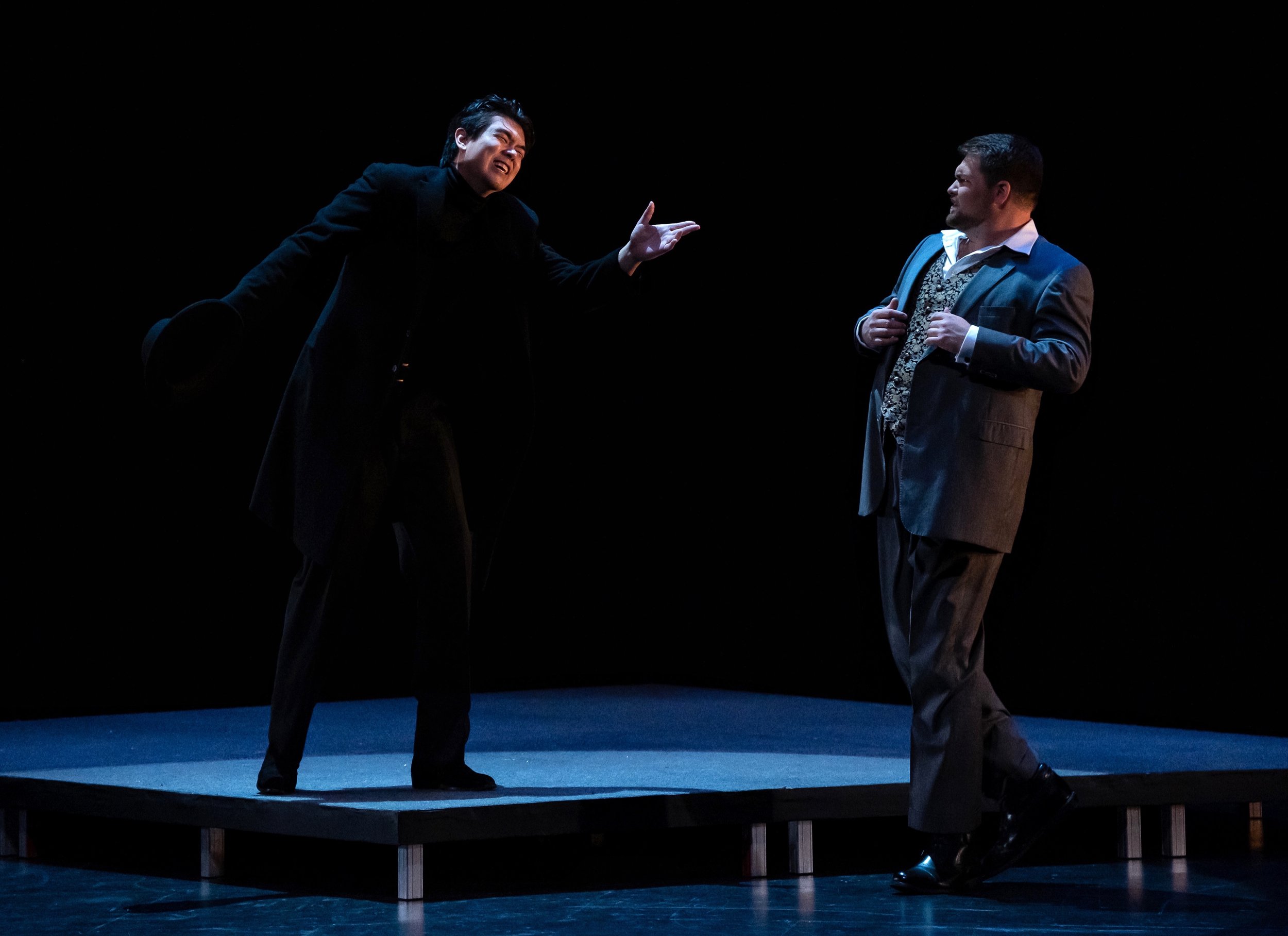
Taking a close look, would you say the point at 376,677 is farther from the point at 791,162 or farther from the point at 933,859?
the point at 933,859

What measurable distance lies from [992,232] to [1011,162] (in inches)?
5.0

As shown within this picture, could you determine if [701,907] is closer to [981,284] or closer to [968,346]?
[968,346]

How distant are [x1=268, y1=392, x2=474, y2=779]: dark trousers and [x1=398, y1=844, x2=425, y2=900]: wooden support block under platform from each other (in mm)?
253

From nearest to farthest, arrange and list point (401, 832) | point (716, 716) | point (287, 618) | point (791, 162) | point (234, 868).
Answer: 1. point (401, 832)
2. point (287, 618)
3. point (234, 868)
4. point (716, 716)
5. point (791, 162)

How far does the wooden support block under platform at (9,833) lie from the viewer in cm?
377

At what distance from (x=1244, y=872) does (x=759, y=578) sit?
253 centimetres

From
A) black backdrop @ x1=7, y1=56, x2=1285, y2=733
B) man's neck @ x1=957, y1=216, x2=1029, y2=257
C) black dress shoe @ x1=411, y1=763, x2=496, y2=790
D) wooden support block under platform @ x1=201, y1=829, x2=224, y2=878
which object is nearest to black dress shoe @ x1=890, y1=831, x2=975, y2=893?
black dress shoe @ x1=411, y1=763, x2=496, y2=790

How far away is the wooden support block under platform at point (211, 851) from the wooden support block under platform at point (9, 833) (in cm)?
53

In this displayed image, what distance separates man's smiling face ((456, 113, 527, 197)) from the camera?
132 inches

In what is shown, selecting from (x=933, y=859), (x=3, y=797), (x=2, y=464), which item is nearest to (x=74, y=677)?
(x=2, y=464)

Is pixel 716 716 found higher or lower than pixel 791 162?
lower

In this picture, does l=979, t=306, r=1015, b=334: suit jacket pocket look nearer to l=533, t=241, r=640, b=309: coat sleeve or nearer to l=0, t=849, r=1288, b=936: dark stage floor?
l=533, t=241, r=640, b=309: coat sleeve

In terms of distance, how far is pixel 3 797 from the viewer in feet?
12.2

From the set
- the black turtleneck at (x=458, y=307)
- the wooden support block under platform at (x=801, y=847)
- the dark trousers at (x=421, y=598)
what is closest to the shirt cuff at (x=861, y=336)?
the black turtleneck at (x=458, y=307)
